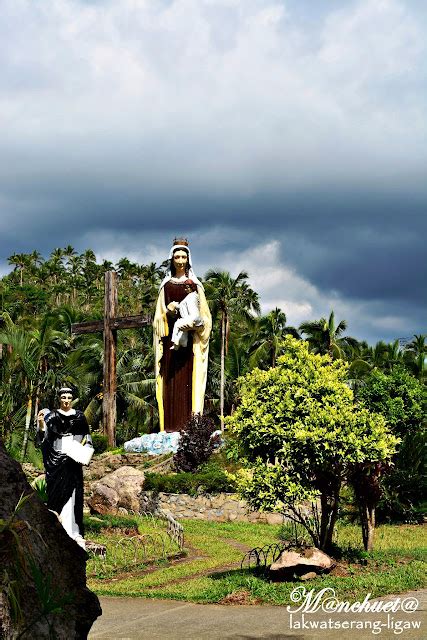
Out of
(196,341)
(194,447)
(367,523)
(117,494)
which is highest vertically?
(196,341)

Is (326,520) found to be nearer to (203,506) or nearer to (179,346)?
(203,506)

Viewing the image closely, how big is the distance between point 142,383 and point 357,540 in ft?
73.3

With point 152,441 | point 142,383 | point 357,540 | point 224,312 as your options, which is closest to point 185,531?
point 357,540

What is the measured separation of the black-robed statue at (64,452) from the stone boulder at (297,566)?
298 centimetres

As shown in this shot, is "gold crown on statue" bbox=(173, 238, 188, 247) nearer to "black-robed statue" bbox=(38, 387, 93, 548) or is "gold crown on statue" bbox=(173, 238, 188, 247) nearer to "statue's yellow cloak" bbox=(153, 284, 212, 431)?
"statue's yellow cloak" bbox=(153, 284, 212, 431)

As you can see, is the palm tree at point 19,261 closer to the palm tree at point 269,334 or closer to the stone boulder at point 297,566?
the palm tree at point 269,334

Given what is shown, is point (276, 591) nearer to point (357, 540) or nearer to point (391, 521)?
point (357, 540)

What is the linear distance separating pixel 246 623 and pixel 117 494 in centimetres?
1126

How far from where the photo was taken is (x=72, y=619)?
12.2ft

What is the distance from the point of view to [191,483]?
65.0ft

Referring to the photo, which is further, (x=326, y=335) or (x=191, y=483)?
(x=326, y=335)

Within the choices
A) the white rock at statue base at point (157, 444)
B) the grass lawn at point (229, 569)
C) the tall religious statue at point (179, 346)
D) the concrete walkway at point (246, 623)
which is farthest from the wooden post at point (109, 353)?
the concrete walkway at point (246, 623)

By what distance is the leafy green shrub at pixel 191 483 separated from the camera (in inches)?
772

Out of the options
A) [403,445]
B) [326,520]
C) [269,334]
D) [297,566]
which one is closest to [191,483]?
[403,445]
